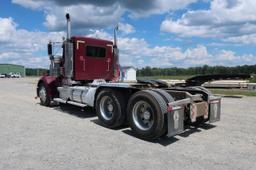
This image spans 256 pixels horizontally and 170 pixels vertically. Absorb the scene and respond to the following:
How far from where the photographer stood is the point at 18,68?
13600cm

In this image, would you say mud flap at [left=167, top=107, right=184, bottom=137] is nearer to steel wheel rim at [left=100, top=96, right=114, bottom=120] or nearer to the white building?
steel wheel rim at [left=100, top=96, right=114, bottom=120]

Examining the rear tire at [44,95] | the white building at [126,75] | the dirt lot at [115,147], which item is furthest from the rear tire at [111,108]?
the rear tire at [44,95]

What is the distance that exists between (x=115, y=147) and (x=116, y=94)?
211cm

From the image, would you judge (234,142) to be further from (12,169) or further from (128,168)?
(12,169)

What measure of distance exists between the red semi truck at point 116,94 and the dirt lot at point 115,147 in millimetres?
360

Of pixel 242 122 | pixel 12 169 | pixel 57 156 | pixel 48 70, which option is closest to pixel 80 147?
pixel 57 156

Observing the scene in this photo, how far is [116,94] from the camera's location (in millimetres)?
7824

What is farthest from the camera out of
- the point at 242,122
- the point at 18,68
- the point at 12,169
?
the point at 18,68

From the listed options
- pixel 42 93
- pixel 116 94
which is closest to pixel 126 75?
pixel 42 93

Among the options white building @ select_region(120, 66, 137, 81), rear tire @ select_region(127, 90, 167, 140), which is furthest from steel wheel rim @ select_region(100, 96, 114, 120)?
white building @ select_region(120, 66, 137, 81)

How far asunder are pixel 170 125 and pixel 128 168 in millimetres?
1705

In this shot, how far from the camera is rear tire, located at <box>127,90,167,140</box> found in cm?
626

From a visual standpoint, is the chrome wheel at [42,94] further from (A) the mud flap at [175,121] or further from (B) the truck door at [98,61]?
(A) the mud flap at [175,121]

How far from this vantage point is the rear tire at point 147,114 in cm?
626
